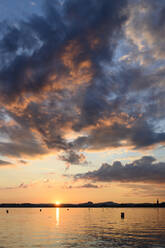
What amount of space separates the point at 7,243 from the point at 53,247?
9.74 m

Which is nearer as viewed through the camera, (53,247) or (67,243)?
(53,247)

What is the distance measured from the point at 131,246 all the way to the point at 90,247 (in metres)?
7.28

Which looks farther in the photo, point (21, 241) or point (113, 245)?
point (21, 241)

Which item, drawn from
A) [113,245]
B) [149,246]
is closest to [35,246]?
[113,245]

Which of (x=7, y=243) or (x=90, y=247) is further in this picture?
(x=7, y=243)

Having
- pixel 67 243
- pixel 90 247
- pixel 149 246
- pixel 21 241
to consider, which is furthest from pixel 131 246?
pixel 21 241

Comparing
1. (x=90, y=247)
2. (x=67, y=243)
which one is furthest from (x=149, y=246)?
(x=67, y=243)

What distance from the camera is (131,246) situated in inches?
1718

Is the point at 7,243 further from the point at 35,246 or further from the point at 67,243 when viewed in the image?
the point at 67,243

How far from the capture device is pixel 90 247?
42.7 m

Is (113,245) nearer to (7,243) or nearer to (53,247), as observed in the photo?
(53,247)

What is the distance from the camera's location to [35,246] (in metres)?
43.8

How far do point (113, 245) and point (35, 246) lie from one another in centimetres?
1385

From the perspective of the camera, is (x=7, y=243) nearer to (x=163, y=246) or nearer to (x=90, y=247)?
(x=90, y=247)
